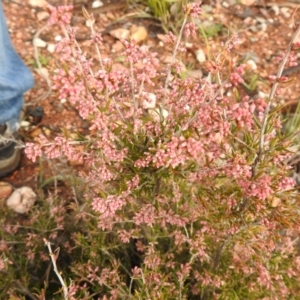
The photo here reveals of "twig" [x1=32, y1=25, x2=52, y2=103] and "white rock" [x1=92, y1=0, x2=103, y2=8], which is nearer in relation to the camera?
"twig" [x1=32, y1=25, x2=52, y2=103]

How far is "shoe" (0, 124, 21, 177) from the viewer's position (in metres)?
2.56

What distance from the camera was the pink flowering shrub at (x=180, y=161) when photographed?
111 cm

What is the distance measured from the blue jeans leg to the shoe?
0.06 m

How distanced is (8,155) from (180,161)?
1.68 m

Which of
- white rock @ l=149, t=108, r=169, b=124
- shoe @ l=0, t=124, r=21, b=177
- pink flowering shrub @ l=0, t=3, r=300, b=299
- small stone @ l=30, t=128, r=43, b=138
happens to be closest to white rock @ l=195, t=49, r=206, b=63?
small stone @ l=30, t=128, r=43, b=138

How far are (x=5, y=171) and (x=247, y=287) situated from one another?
1.43 meters

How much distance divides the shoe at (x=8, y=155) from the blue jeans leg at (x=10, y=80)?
60 mm

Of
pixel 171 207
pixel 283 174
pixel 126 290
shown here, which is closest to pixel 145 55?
pixel 283 174

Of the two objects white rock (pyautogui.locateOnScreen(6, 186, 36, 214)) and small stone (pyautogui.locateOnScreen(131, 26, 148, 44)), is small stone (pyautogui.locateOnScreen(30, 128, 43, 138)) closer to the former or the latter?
white rock (pyautogui.locateOnScreen(6, 186, 36, 214))

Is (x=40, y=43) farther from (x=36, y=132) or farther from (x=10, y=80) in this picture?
(x=10, y=80)

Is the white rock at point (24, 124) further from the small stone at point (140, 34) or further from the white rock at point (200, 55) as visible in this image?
the white rock at point (200, 55)

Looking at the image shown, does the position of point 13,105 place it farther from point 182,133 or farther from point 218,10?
point 218,10

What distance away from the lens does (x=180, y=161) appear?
3.66 feet

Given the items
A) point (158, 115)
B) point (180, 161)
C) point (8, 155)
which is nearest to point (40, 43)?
point (8, 155)
